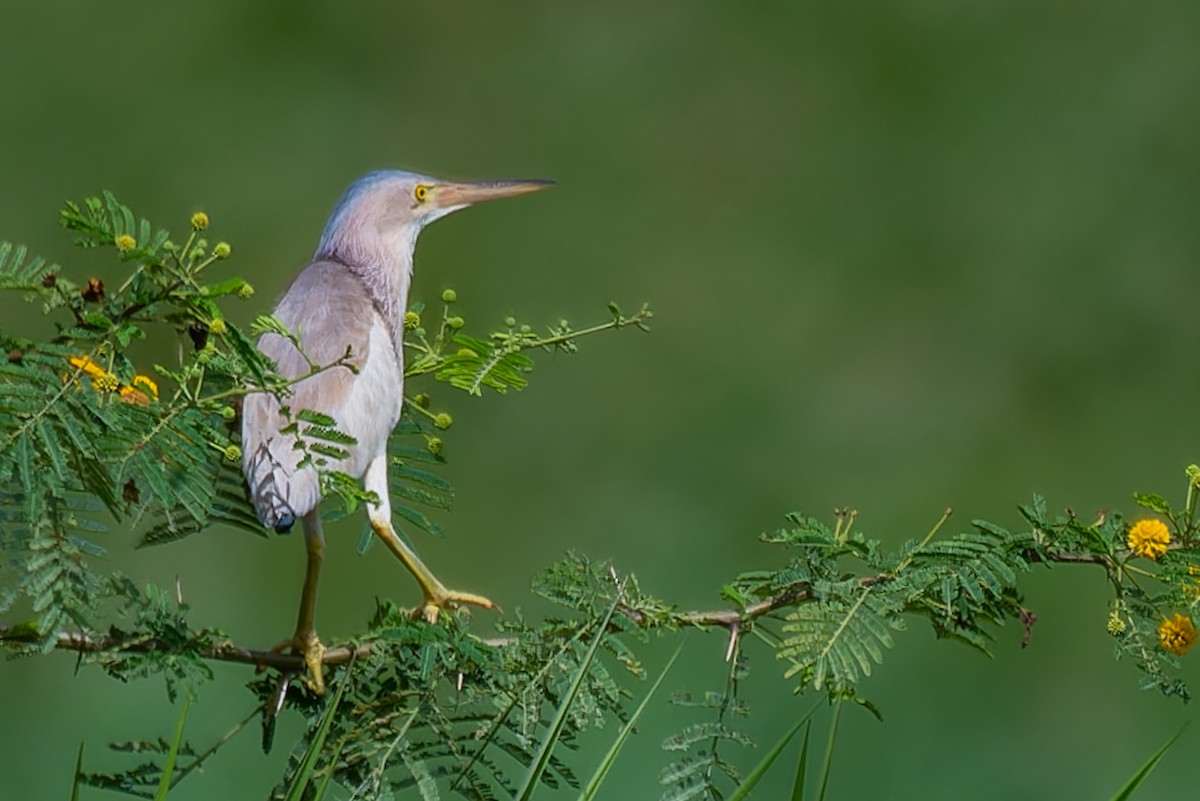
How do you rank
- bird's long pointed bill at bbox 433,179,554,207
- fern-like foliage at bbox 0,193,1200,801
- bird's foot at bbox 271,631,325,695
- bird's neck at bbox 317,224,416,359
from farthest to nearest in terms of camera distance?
bird's long pointed bill at bbox 433,179,554,207 → bird's neck at bbox 317,224,416,359 → bird's foot at bbox 271,631,325,695 → fern-like foliage at bbox 0,193,1200,801

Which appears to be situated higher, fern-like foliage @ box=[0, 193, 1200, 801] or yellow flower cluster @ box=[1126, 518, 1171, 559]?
yellow flower cluster @ box=[1126, 518, 1171, 559]

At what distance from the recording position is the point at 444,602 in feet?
7.50

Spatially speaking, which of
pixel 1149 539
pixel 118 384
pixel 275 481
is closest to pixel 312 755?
pixel 118 384

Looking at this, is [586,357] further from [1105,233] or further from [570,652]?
[570,652]

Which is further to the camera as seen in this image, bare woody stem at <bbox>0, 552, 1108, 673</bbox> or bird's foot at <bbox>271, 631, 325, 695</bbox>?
bird's foot at <bbox>271, 631, 325, 695</bbox>

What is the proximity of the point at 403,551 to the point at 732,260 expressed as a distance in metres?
6.11

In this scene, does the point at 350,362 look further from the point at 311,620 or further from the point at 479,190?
the point at 479,190

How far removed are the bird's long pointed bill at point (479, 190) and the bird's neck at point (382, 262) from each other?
7 cm

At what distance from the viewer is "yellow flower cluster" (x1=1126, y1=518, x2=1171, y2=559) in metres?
1.67

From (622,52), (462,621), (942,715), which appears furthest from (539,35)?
(462,621)

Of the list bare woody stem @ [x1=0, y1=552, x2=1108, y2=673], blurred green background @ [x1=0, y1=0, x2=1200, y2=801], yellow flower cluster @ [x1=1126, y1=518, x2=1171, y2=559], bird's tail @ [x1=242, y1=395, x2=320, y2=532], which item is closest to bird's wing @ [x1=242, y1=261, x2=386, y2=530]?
bird's tail @ [x1=242, y1=395, x2=320, y2=532]

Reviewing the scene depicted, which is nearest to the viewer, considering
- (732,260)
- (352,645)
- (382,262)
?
(352,645)

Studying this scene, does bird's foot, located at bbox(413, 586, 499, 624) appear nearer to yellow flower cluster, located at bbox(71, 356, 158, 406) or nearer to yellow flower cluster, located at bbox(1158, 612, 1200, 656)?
yellow flower cluster, located at bbox(71, 356, 158, 406)

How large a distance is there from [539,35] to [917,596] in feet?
27.6
